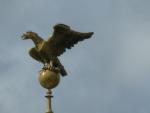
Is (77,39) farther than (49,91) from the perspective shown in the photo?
Yes

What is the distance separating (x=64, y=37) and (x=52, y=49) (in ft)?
2.94

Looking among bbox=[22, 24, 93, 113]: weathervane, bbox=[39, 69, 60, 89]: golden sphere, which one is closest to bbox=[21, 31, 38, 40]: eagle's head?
bbox=[22, 24, 93, 113]: weathervane

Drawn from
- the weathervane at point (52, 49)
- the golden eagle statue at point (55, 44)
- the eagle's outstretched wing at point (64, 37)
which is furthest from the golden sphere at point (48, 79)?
the eagle's outstretched wing at point (64, 37)

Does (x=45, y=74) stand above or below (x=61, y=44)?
below

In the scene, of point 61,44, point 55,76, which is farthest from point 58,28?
point 55,76

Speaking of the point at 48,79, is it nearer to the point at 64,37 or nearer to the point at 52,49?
the point at 52,49

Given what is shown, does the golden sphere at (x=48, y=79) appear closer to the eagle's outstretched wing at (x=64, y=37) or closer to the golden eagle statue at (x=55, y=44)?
the golden eagle statue at (x=55, y=44)

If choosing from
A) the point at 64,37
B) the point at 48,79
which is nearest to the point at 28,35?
the point at 64,37

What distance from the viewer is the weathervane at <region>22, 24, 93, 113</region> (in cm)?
2145

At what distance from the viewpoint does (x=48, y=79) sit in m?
21.4

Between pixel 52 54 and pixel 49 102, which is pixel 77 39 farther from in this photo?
pixel 49 102

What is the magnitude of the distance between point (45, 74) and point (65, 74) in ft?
4.22

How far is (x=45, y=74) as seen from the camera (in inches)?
843

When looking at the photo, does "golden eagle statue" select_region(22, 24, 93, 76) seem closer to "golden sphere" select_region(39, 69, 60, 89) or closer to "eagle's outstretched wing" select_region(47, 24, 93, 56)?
"eagle's outstretched wing" select_region(47, 24, 93, 56)
